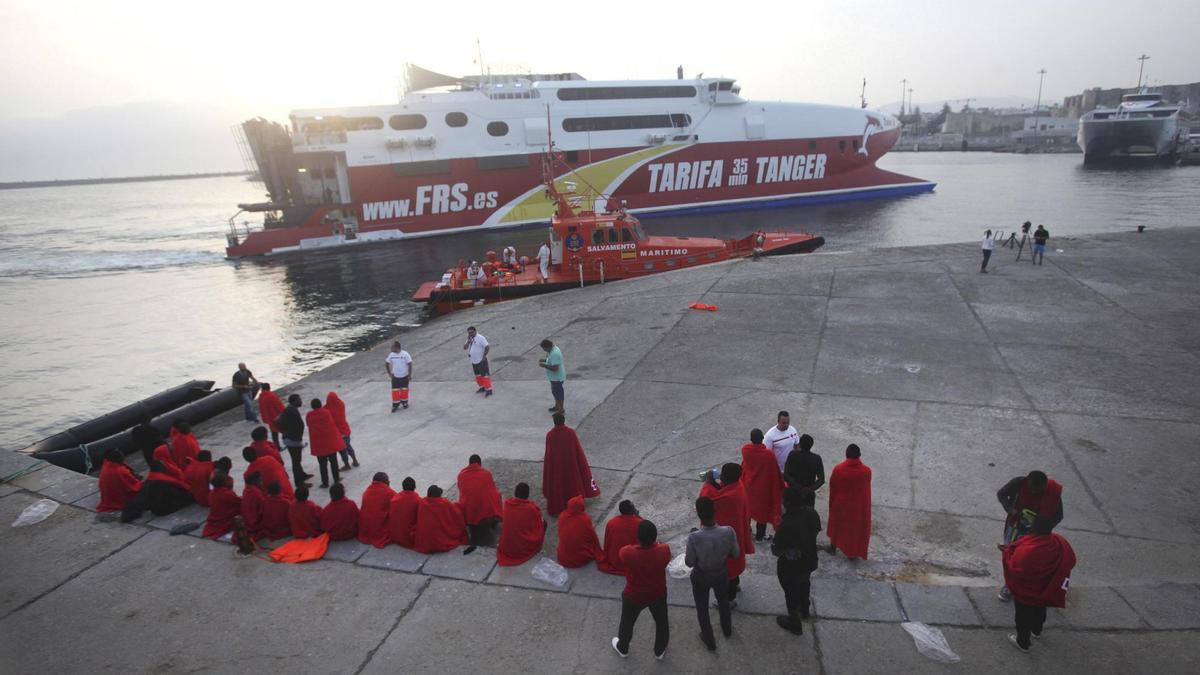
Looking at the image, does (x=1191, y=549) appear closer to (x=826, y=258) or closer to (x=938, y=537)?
(x=938, y=537)

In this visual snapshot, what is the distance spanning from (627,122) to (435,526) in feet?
143

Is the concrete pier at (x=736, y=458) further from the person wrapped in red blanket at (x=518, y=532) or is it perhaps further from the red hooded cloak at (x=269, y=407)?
the red hooded cloak at (x=269, y=407)

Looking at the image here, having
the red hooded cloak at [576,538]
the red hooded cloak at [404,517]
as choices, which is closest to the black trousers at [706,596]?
the red hooded cloak at [576,538]

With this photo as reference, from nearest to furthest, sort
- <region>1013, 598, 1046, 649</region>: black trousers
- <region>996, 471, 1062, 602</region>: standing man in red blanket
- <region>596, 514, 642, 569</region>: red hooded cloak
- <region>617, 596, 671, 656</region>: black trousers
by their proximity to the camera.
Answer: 1. <region>1013, 598, 1046, 649</region>: black trousers
2. <region>617, 596, 671, 656</region>: black trousers
3. <region>996, 471, 1062, 602</region>: standing man in red blanket
4. <region>596, 514, 642, 569</region>: red hooded cloak

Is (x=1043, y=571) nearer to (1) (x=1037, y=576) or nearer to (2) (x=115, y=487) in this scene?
(1) (x=1037, y=576)

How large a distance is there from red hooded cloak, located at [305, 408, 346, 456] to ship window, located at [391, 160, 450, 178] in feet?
123

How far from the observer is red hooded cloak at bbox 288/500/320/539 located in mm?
6597

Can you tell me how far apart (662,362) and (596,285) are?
8.48 meters

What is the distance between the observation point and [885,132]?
5397 cm

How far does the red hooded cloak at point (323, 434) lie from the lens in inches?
315

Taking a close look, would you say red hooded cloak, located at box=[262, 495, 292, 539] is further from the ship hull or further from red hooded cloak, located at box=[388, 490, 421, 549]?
the ship hull

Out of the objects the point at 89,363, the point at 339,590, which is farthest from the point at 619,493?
the point at 89,363

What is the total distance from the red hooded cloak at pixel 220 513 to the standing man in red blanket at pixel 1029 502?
7.61m

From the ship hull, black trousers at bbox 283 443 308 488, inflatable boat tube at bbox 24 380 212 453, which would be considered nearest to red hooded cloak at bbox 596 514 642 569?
black trousers at bbox 283 443 308 488
